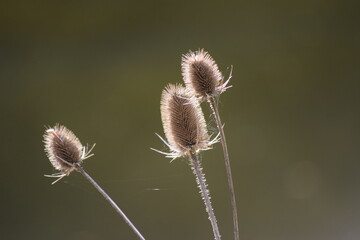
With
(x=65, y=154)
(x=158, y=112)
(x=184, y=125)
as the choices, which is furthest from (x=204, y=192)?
(x=158, y=112)

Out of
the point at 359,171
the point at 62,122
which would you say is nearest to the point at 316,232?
the point at 359,171

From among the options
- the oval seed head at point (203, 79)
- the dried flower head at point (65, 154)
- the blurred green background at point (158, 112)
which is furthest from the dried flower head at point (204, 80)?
the blurred green background at point (158, 112)

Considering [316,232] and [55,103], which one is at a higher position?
[55,103]

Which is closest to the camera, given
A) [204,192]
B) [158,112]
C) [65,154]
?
[204,192]

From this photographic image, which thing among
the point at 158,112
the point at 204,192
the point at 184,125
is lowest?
the point at 204,192

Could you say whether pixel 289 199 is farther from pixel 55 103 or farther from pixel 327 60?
pixel 55 103

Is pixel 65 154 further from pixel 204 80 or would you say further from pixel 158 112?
pixel 158 112

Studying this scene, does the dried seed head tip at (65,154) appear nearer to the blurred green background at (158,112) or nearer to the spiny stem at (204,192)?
the spiny stem at (204,192)
